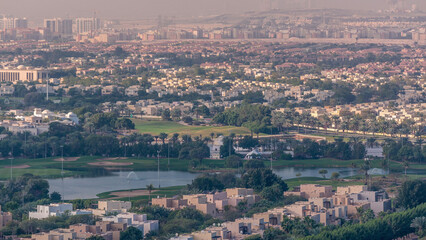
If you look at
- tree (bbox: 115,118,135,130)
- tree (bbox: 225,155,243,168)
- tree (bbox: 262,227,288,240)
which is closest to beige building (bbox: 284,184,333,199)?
tree (bbox: 262,227,288,240)

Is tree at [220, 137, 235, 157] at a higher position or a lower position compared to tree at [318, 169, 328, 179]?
higher

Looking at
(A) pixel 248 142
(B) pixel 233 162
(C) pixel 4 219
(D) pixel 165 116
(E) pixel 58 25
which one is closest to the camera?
(C) pixel 4 219

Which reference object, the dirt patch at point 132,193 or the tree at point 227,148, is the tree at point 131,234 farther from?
the tree at point 227,148

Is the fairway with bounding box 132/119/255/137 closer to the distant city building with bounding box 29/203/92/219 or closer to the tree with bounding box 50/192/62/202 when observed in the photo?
the tree with bounding box 50/192/62/202

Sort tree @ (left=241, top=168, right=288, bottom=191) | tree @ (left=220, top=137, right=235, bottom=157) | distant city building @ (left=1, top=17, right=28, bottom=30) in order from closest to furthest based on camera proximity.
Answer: tree @ (left=241, top=168, right=288, bottom=191) < tree @ (left=220, top=137, right=235, bottom=157) < distant city building @ (left=1, top=17, right=28, bottom=30)

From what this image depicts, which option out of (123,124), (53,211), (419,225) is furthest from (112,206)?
(123,124)

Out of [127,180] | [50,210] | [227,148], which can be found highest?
[227,148]

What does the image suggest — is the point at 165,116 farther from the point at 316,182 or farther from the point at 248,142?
the point at 316,182

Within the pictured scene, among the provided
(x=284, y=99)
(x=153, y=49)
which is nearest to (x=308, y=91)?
(x=284, y=99)
